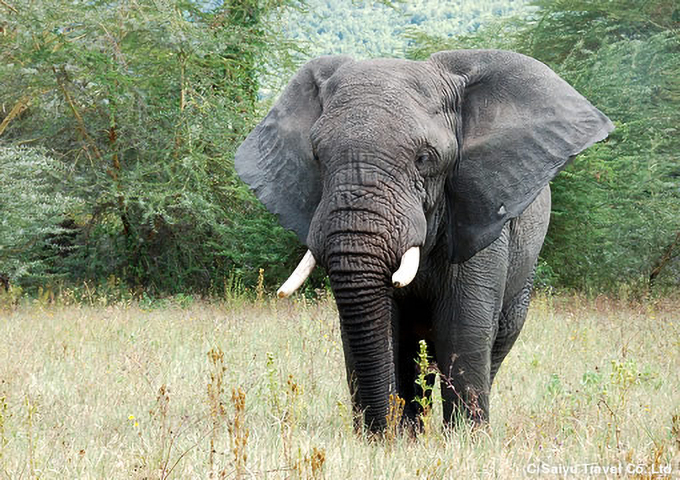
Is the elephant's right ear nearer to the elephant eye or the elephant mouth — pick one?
the elephant mouth

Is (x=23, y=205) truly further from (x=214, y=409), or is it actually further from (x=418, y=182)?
(x=418, y=182)

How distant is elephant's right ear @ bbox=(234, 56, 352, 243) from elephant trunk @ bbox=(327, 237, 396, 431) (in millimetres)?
775

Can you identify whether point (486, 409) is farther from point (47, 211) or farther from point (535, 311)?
point (47, 211)

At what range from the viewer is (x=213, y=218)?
13594 millimetres

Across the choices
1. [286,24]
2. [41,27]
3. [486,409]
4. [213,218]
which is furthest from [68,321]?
[286,24]

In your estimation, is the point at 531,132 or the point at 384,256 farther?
the point at 531,132

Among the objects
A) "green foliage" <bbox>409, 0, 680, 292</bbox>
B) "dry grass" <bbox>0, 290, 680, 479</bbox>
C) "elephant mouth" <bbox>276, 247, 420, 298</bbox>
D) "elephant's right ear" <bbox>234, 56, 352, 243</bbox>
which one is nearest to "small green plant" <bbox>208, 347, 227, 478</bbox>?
"dry grass" <bbox>0, 290, 680, 479</bbox>

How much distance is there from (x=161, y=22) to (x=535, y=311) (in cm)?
775

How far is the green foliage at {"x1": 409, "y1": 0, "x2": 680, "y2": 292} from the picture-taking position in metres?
13.0

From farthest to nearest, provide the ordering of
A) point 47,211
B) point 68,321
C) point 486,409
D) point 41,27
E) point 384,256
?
1. point 41,27
2. point 47,211
3. point 68,321
4. point 486,409
5. point 384,256

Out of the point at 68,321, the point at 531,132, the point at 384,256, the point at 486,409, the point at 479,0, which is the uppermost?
the point at 479,0

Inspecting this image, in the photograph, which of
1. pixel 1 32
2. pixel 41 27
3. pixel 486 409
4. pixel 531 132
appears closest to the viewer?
pixel 531 132

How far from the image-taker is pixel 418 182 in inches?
152

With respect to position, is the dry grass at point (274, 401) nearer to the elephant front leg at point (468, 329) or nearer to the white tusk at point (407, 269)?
the elephant front leg at point (468, 329)
